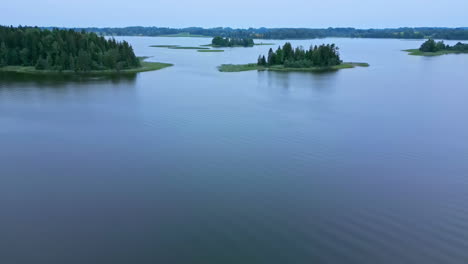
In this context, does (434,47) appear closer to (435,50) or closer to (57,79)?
(435,50)

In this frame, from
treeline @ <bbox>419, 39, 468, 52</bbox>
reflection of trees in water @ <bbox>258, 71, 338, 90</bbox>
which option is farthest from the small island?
reflection of trees in water @ <bbox>258, 71, 338, 90</bbox>

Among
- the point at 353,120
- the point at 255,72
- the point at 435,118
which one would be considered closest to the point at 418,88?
the point at 435,118

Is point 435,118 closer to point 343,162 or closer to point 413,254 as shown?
point 343,162

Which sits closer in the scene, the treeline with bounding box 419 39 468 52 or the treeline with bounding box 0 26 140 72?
the treeline with bounding box 0 26 140 72

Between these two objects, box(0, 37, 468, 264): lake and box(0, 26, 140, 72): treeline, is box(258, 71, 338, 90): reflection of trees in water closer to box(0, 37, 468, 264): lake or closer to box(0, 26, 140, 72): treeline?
box(0, 37, 468, 264): lake

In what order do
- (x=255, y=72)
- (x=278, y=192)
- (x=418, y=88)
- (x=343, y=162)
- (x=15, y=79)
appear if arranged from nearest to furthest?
(x=278, y=192) < (x=343, y=162) < (x=418, y=88) < (x=15, y=79) < (x=255, y=72)

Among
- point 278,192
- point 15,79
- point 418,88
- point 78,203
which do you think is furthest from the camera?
point 15,79

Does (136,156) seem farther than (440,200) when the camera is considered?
Yes
